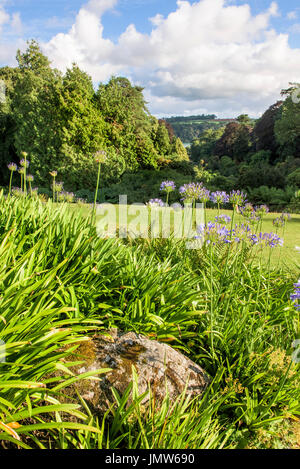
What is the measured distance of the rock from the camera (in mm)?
1871

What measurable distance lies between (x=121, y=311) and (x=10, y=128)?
96.2ft

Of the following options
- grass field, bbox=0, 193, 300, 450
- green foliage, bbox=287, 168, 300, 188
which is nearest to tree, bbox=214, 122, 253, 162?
green foliage, bbox=287, 168, 300, 188

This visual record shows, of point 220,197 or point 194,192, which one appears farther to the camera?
point 194,192

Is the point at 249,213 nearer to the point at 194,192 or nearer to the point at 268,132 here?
the point at 194,192

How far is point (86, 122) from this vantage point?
21.1 m

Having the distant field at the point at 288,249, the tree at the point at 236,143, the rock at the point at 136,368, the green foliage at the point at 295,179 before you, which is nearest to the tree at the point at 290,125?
the tree at the point at 236,143

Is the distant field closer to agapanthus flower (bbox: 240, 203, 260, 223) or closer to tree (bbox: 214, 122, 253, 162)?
agapanthus flower (bbox: 240, 203, 260, 223)

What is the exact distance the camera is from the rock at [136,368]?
187 cm

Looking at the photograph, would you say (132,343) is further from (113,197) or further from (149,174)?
(149,174)

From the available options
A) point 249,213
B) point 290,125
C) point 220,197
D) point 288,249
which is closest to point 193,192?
point 220,197

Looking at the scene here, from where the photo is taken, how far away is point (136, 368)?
1992 millimetres

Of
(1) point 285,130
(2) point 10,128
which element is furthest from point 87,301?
(1) point 285,130

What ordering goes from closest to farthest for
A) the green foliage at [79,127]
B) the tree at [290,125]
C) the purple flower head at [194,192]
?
the purple flower head at [194,192] < the green foliage at [79,127] < the tree at [290,125]

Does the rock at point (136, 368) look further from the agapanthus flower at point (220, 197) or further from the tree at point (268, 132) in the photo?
the tree at point (268, 132)
